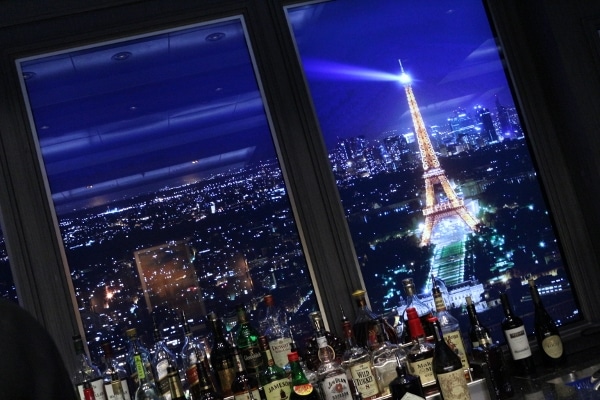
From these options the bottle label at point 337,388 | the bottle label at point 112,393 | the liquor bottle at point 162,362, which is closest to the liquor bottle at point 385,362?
the bottle label at point 337,388

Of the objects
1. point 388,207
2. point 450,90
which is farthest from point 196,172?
point 450,90

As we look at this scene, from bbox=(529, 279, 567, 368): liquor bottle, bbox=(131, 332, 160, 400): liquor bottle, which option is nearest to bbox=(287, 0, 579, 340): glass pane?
bbox=(529, 279, 567, 368): liquor bottle

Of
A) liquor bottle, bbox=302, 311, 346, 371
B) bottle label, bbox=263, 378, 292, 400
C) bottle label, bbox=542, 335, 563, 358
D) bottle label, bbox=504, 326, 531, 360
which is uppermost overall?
liquor bottle, bbox=302, 311, 346, 371

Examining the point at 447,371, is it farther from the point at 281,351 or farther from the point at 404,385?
the point at 281,351

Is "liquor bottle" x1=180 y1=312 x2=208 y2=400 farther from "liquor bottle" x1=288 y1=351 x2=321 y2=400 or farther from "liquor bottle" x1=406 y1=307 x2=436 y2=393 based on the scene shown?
"liquor bottle" x1=406 y1=307 x2=436 y2=393

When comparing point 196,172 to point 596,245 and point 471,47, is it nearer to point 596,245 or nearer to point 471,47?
point 471,47
